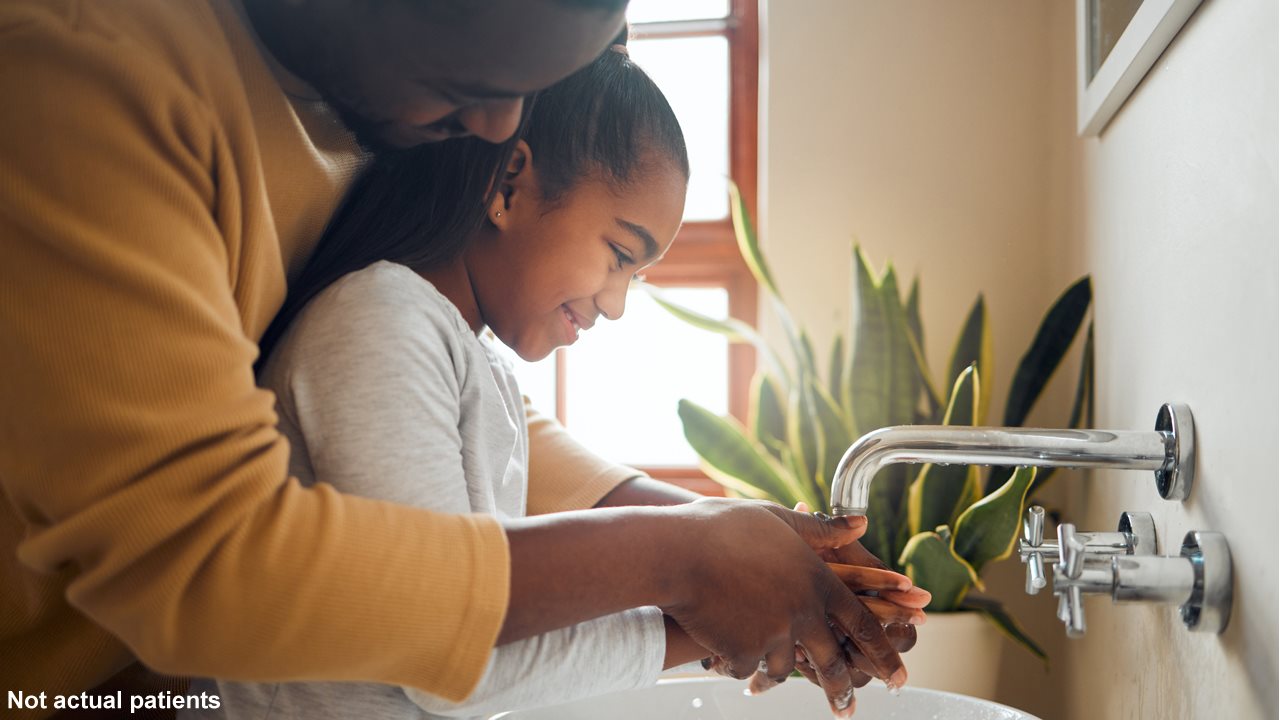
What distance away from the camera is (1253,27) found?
0.53m

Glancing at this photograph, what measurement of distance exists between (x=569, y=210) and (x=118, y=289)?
0.39m

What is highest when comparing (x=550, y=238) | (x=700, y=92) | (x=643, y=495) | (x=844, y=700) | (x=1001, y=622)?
(x=700, y=92)

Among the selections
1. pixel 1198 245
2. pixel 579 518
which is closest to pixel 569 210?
pixel 579 518

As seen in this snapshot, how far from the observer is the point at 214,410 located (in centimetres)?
44

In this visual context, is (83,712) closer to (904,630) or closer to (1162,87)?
(904,630)

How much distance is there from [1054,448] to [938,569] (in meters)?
0.58

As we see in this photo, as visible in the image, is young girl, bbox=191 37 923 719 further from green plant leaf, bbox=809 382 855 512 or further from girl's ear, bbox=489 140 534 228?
green plant leaf, bbox=809 382 855 512

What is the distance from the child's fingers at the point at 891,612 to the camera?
0.71m

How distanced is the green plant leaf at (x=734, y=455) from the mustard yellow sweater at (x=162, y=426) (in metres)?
0.95

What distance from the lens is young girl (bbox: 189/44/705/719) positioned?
56 centimetres

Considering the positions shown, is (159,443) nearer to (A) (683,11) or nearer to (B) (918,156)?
(B) (918,156)

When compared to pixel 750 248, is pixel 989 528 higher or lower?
lower

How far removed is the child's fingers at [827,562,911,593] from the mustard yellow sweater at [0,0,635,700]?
32 centimetres

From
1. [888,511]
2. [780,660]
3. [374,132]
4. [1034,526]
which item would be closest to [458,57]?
[374,132]
